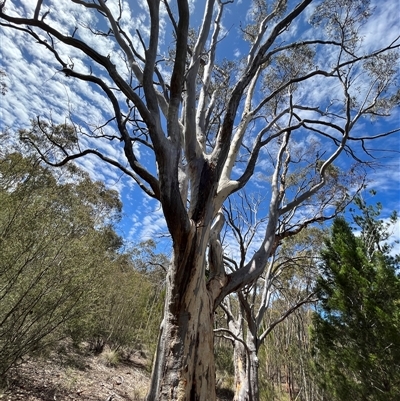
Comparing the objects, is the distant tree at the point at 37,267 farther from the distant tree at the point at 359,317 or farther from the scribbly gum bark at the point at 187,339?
the distant tree at the point at 359,317

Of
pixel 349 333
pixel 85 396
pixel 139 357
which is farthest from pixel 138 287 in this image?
pixel 349 333

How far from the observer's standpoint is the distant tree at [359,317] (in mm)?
4094

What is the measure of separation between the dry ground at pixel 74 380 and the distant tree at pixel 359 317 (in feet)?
13.4

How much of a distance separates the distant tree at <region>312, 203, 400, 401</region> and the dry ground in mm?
4075

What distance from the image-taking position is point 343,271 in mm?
4793

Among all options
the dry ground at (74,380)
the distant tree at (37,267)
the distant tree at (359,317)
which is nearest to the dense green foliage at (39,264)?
the distant tree at (37,267)

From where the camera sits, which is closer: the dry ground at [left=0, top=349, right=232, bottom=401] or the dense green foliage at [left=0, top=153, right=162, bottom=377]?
the dense green foliage at [left=0, top=153, right=162, bottom=377]

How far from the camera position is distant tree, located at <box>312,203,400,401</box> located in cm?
409

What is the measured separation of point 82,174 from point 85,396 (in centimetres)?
833

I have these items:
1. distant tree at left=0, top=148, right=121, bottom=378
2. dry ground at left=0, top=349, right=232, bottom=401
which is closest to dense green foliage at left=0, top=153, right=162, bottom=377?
distant tree at left=0, top=148, right=121, bottom=378

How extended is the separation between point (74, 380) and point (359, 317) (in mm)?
5493

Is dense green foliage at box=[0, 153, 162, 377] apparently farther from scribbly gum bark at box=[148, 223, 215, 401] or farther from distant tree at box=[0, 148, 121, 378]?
scribbly gum bark at box=[148, 223, 215, 401]

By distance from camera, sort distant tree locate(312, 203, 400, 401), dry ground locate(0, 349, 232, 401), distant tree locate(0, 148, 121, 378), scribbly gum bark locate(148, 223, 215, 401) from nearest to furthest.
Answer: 1. scribbly gum bark locate(148, 223, 215, 401)
2. distant tree locate(0, 148, 121, 378)
3. distant tree locate(312, 203, 400, 401)
4. dry ground locate(0, 349, 232, 401)

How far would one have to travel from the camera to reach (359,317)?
467 centimetres
